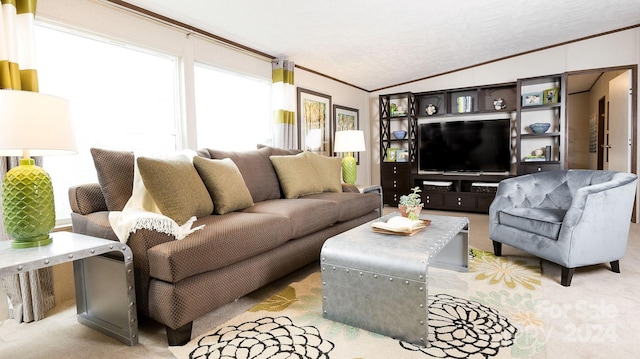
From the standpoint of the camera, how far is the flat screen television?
5.21m

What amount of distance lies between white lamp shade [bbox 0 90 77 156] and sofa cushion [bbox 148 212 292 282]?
700 mm

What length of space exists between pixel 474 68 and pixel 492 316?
4.56 meters

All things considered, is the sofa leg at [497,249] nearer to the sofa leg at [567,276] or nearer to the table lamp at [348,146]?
the sofa leg at [567,276]

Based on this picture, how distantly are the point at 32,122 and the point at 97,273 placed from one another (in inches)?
32.2

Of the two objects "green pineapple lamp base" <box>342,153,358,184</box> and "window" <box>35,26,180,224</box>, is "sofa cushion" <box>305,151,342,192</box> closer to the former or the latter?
"green pineapple lamp base" <box>342,153,358,184</box>

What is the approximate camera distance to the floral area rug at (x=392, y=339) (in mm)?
1634

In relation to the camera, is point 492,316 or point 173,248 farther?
point 492,316

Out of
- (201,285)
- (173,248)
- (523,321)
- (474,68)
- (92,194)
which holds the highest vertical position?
(474,68)

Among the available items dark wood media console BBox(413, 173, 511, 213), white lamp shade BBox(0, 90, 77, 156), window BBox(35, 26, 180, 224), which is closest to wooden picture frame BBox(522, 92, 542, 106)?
dark wood media console BBox(413, 173, 511, 213)

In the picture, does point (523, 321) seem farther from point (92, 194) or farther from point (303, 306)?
point (92, 194)

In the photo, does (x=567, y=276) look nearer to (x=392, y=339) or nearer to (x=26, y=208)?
(x=392, y=339)

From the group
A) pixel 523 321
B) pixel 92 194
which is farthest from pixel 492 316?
pixel 92 194

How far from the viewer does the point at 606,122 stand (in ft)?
18.3

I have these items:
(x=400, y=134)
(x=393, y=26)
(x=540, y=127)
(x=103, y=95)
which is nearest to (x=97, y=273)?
(x=103, y=95)
